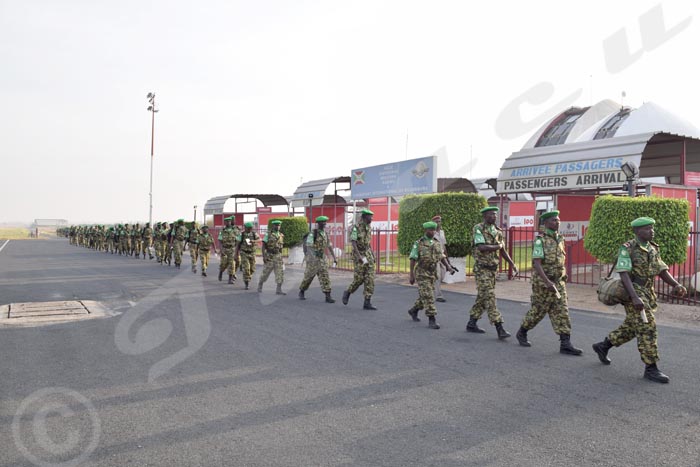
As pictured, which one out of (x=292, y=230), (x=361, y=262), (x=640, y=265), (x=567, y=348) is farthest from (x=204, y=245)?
→ (x=640, y=265)

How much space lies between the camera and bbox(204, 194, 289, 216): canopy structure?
31.0 metres

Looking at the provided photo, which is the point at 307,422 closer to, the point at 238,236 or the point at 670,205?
the point at 670,205

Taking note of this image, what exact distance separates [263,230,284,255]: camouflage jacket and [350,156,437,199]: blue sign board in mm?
7745

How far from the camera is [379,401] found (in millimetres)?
4918

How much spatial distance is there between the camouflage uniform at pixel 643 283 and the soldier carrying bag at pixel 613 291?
84mm

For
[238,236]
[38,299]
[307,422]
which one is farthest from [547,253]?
[38,299]

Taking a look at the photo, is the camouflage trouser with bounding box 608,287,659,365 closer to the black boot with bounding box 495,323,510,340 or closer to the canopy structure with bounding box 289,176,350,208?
the black boot with bounding box 495,323,510,340

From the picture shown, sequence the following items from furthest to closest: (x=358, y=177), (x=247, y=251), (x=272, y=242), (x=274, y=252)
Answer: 1. (x=358, y=177)
2. (x=247, y=251)
3. (x=274, y=252)
4. (x=272, y=242)

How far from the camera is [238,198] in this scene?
31156mm

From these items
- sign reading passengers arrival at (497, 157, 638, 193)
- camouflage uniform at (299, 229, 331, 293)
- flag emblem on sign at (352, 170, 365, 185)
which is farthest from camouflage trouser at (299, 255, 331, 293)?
flag emblem on sign at (352, 170, 365, 185)

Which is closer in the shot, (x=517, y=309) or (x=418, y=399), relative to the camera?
(x=418, y=399)

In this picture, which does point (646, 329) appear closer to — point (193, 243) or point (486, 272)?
point (486, 272)

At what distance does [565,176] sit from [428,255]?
26.9 ft

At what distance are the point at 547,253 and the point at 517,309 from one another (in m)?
4.04
